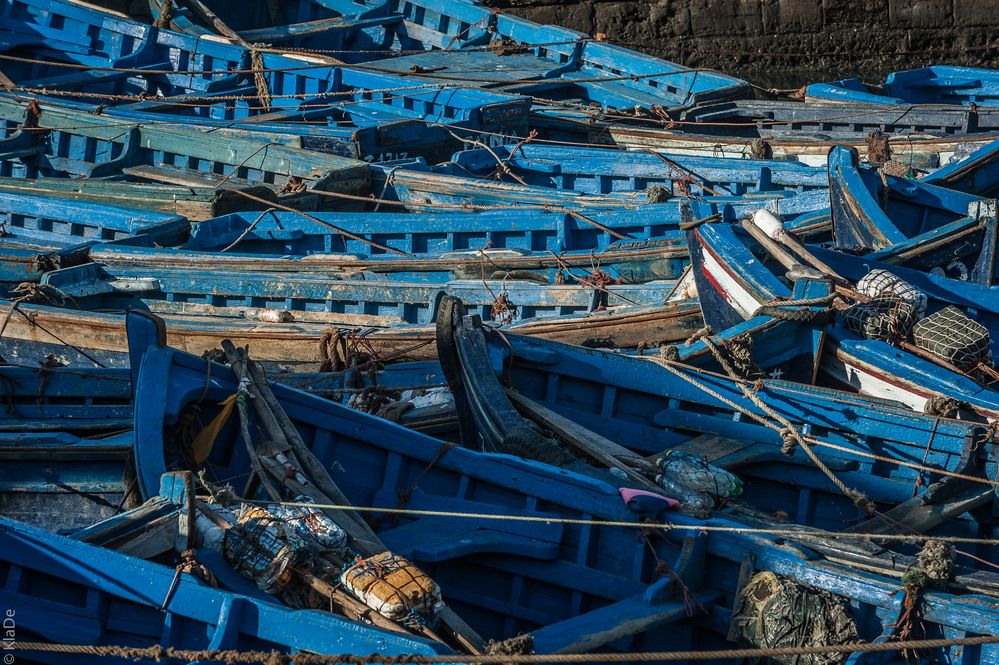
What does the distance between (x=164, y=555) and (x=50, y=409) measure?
8.17 ft

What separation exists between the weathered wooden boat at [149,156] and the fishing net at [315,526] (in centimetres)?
601

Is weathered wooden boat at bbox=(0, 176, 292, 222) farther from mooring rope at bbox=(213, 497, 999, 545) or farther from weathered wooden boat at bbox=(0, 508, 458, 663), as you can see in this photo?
weathered wooden boat at bbox=(0, 508, 458, 663)

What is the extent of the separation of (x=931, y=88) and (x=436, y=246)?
7.43 m

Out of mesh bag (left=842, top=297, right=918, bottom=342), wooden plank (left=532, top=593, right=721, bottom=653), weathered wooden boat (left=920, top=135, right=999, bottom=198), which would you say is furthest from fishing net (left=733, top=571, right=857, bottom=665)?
weathered wooden boat (left=920, top=135, right=999, bottom=198)

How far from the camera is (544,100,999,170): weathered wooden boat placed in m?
12.0

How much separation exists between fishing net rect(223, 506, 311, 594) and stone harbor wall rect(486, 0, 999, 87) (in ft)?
46.6

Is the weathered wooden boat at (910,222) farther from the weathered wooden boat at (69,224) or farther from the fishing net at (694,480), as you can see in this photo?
the weathered wooden boat at (69,224)

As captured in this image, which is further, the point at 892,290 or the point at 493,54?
the point at 493,54

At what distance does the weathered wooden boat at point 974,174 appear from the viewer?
10.1 meters

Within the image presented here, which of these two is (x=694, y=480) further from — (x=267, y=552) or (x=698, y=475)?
(x=267, y=552)

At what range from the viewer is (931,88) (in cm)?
1514

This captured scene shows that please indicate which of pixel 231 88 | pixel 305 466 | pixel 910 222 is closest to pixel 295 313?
pixel 305 466

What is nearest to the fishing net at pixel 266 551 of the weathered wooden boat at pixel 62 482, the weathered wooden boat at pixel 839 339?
the weathered wooden boat at pixel 62 482

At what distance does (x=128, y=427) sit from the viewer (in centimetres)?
694
